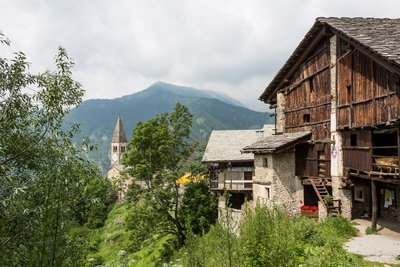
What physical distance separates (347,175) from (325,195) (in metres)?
2.14

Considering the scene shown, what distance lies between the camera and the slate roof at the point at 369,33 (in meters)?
15.3

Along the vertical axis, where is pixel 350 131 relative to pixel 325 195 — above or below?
above

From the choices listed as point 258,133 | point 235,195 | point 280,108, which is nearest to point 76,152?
point 280,108

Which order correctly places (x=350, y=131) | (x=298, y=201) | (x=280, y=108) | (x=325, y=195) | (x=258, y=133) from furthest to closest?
(x=258, y=133)
(x=280, y=108)
(x=298, y=201)
(x=325, y=195)
(x=350, y=131)

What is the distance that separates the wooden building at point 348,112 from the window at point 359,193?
6 centimetres

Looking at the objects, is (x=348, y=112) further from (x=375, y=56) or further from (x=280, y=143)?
(x=280, y=143)

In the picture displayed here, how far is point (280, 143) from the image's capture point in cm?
2300

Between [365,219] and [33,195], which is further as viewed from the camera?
[365,219]

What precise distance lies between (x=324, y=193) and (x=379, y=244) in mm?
6965

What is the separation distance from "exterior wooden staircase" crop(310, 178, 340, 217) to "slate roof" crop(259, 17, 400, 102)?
855 cm

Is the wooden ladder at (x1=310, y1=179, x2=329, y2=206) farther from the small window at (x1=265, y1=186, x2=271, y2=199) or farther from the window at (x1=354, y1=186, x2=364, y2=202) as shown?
the small window at (x1=265, y1=186, x2=271, y2=199)

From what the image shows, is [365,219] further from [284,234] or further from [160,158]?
[160,158]

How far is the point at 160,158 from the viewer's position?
101 ft

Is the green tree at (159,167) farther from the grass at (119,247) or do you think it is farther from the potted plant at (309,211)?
the potted plant at (309,211)
